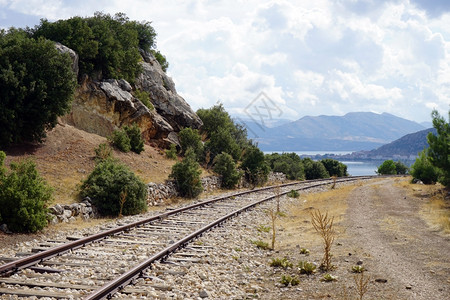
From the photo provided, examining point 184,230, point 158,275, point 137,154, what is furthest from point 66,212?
point 137,154

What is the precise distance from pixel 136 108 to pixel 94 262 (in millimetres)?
24274

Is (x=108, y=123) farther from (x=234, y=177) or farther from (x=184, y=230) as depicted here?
(x=184, y=230)

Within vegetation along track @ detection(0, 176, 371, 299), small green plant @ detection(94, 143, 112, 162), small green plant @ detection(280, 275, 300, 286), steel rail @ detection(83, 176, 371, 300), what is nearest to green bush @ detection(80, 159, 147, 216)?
vegetation along track @ detection(0, 176, 371, 299)

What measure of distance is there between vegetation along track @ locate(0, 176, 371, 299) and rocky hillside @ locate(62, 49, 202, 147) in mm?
17129

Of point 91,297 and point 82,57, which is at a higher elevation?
point 82,57

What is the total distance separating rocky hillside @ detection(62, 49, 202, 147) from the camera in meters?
27.2

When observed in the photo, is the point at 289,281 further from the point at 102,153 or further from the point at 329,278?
the point at 102,153

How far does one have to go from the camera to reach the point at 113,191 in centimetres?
1540

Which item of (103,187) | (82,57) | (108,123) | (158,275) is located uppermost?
(82,57)

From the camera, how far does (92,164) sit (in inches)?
824

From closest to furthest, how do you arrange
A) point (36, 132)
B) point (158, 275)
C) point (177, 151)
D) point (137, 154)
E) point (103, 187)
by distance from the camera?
point (158, 275)
point (103, 187)
point (36, 132)
point (137, 154)
point (177, 151)

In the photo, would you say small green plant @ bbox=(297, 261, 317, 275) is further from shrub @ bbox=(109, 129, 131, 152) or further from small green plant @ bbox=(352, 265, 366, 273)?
shrub @ bbox=(109, 129, 131, 152)

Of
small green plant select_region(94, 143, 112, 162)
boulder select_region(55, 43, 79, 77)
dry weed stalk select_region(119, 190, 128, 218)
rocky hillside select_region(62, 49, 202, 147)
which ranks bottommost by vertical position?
dry weed stalk select_region(119, 190, 128, 218)

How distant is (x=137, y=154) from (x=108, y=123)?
4.04 m
